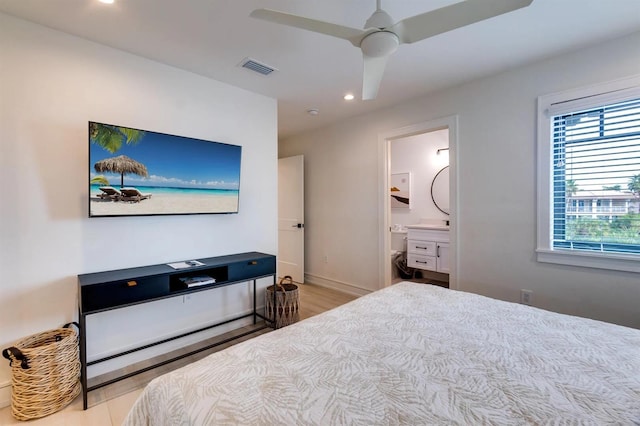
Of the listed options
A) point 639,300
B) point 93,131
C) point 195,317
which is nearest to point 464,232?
point 639,300

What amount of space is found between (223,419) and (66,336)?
1.82m

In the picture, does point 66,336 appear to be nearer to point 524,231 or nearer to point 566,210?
point 524,231

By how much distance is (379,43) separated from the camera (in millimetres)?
1453

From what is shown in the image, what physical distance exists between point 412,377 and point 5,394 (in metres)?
2.56

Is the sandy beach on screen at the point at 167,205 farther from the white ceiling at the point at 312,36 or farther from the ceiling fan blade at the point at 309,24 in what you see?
the ceiling fan blade at the point at 309,24

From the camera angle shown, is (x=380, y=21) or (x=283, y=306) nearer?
(x=380, y=21)

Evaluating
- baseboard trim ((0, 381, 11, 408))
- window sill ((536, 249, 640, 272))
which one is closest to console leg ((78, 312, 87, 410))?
baseboard trim ((0, 381, 11, 408))

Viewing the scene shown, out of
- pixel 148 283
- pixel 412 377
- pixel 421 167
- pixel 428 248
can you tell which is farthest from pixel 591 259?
pixel 148 283

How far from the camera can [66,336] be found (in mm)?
1983

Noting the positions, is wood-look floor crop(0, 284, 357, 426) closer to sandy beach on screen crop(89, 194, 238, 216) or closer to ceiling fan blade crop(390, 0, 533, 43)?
sandy beach on screen crop(89, 194, 238, 216)

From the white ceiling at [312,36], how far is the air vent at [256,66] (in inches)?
2.0

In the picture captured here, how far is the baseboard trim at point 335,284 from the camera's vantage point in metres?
4.02

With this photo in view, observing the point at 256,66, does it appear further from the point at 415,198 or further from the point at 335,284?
the point at 415,198

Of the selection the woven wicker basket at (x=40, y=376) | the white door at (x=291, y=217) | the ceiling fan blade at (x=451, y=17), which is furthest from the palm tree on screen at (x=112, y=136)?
the white door at (x=291, y=217)
